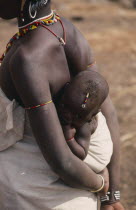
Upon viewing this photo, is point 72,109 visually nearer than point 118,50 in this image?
Yes

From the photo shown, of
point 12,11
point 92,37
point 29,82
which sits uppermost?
point 12,11

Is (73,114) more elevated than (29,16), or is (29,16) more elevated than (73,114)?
(29,16)

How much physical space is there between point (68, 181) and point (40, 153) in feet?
0.66

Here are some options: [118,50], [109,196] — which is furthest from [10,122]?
[118,50]

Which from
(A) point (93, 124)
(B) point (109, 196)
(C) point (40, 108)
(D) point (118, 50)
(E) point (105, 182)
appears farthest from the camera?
(D) point (118, 50)

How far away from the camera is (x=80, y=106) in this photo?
207 centimetres

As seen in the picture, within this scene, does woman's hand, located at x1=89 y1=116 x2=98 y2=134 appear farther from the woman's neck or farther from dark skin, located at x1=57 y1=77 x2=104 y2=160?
the woman's neck

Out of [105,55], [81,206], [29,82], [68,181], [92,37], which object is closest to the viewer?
[29,82]

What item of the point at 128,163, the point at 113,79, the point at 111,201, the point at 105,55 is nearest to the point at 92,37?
the point at 105,55

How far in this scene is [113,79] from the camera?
21.4 feet

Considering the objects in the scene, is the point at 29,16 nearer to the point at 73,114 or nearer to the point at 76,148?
the point at 73,114

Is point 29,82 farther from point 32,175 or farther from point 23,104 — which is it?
point 32,175

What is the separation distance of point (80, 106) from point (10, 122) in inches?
14.1

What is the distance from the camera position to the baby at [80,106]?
2.06 meters
